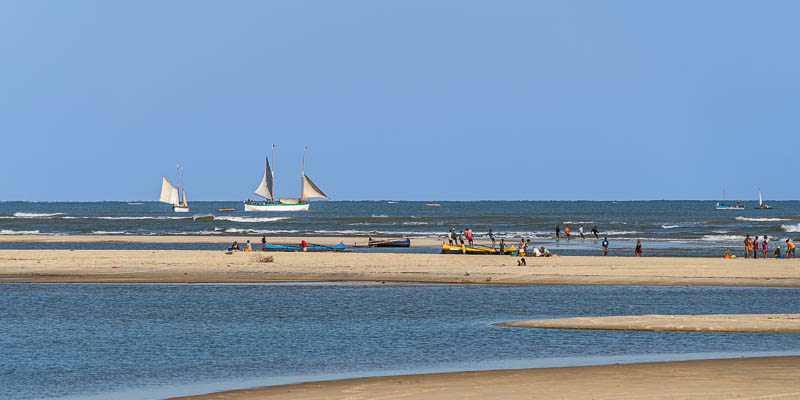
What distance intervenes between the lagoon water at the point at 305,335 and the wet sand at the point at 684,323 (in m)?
0.72

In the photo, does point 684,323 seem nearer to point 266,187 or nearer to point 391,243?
point 391,243

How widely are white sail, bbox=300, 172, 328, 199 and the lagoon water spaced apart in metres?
143

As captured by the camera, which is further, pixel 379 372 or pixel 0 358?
pixel 0 358

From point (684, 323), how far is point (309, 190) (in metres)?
158

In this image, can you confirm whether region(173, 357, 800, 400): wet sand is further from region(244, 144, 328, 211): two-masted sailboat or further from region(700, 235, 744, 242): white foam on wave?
region(244, 144, 328, 211): two-masted sailboat

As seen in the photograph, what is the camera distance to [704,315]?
88.5 feet

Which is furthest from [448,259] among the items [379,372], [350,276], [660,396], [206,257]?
[660,396]

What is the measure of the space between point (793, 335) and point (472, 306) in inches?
431

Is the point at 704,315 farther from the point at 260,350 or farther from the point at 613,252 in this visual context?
the point at 613,252

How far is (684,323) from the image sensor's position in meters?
24.9

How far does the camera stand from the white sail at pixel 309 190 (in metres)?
180

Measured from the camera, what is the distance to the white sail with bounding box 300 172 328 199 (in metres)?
180

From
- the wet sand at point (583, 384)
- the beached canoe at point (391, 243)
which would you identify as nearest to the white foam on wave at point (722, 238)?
the beached canoe at point (391, 243)

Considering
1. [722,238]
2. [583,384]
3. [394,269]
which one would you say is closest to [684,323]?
[583,384]
